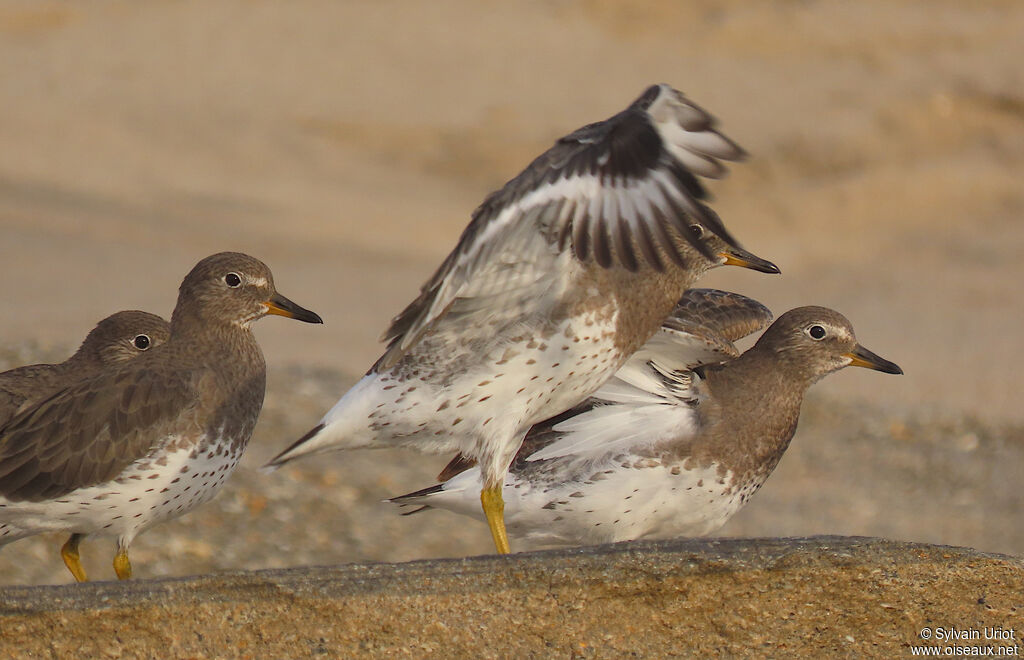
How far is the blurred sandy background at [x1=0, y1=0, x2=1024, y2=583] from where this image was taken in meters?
16.9

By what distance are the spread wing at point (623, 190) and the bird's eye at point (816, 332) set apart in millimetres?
1602

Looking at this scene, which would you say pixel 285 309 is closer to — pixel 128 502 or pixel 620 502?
pixel 128 502

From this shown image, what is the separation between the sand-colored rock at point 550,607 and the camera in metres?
5.04

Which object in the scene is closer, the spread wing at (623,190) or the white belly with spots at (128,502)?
the spread wing at (623,190)

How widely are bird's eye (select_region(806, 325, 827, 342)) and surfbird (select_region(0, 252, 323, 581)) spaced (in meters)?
2.68

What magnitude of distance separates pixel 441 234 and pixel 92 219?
212 inches

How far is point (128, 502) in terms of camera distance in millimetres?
6324

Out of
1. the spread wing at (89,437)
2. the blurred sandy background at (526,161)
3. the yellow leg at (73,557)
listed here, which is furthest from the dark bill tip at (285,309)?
the blurred sandy background at (526,161)

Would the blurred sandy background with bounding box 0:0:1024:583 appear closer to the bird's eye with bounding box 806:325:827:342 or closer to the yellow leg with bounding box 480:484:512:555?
the bird's eye with bounding box 806:325:827:342

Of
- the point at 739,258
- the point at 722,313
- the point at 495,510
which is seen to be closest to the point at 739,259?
the point at 739,258

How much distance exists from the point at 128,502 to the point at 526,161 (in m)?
19.8

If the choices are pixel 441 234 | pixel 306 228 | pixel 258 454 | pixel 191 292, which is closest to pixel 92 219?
pixel 306 228

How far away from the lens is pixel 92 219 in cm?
2253

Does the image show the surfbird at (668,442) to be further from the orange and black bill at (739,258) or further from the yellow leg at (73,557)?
the yellow leg at (73,557)
